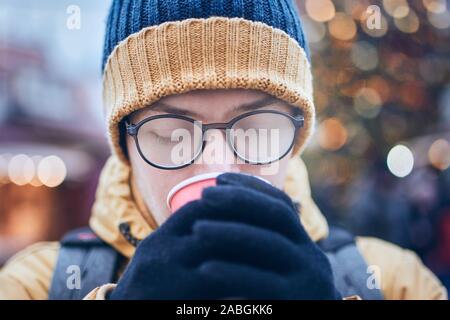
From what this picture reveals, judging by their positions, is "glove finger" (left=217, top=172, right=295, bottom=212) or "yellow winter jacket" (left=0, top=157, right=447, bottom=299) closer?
"glove finger" (left=217, top=172, right=295, bottom=212)

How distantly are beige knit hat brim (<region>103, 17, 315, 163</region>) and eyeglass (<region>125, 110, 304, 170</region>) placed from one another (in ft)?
0.11

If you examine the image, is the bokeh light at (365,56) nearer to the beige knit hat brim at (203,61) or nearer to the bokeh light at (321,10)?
the bokeh light at (321,10)

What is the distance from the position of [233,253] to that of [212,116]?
0.26 m

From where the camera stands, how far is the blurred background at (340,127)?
151 cm

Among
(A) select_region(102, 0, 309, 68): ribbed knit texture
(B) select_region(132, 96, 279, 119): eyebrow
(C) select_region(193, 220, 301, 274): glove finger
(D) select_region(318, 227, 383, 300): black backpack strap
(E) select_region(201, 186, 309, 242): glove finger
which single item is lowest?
(D) select_region(318, 227, 383, 300): black backpack strap

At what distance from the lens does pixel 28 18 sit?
1.19 meters

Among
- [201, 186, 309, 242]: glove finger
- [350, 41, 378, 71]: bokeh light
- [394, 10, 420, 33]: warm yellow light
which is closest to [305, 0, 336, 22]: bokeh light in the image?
[350, 41, 378, 71]: bokeh light

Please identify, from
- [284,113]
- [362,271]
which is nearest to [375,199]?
[362,271]

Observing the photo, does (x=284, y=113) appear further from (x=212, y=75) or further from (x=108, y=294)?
(x=108, y=294)

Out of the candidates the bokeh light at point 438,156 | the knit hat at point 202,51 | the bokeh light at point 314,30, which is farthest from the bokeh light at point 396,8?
the bokeh light at point 438,156

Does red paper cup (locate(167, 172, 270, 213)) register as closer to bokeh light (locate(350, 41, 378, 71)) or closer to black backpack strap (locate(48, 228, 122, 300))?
black backpack strap (locate(48, 228, 122, 300))

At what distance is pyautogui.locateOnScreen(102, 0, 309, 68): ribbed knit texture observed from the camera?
2.61 feet

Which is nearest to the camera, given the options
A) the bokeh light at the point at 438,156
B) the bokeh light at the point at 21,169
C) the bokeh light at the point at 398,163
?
the bokeh light at the point at 21,169
